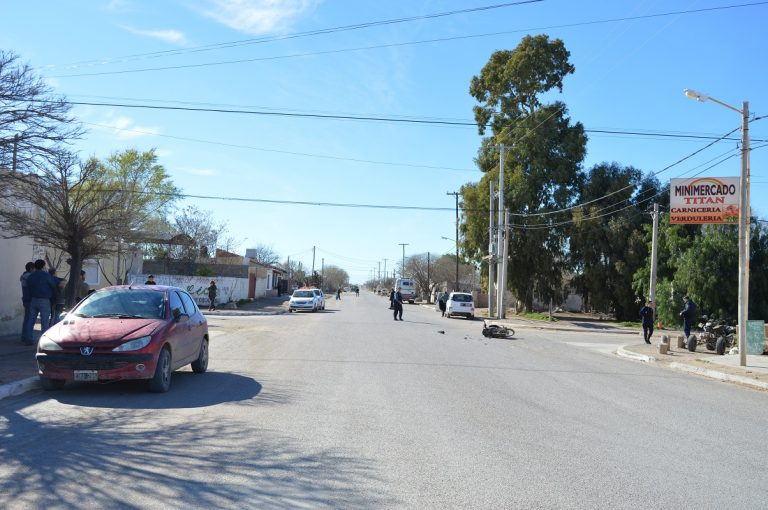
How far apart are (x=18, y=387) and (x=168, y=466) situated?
15.8 feet

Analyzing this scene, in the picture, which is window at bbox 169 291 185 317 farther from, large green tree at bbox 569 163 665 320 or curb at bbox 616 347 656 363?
large green tree at bbox 569 163 665 320

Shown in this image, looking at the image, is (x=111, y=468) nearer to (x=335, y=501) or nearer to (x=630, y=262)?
(x=335, y=501)

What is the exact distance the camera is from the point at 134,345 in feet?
31.2

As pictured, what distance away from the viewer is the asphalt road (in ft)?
17.8

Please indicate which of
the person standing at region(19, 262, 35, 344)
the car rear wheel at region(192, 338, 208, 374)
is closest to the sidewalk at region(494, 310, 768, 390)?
the car rear wheel at region(192, 338, 208, 374)

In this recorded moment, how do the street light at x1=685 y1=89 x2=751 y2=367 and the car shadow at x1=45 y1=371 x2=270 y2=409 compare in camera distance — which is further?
the street light at x1=685 y1=89 x2=751 y2=367

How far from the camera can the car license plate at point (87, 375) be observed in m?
9.29

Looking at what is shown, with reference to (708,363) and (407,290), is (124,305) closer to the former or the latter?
(708,363)

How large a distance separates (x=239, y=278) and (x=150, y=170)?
10.4 meters

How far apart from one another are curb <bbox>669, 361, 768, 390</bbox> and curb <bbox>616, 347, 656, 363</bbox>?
115 cm

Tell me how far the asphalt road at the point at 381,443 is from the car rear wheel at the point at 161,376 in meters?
0.18

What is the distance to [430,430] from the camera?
789cm

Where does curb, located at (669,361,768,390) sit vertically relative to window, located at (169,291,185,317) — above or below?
below

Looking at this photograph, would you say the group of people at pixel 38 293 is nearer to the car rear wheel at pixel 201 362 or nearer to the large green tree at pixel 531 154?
the car rear wheel at pixel 201 362
